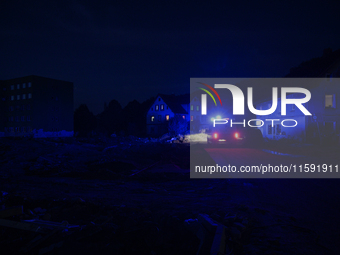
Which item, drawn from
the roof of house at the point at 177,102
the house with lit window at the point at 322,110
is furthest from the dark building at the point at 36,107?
the house with lit window at the point at 322,110

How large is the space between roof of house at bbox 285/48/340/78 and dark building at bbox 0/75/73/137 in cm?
4256

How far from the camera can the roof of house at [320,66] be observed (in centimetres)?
2553

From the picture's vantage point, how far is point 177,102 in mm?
58031

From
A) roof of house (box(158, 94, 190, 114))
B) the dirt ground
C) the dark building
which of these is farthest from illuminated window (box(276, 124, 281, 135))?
the dark building

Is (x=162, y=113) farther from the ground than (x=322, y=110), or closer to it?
farther from the ground

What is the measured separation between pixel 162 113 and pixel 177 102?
711 cm

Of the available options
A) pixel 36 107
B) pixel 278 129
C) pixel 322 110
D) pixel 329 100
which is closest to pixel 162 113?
pixel 36 107

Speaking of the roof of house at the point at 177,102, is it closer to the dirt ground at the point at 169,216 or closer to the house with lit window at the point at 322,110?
the house with lit window at the point at 322,110

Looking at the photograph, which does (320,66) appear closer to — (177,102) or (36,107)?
(177,102)

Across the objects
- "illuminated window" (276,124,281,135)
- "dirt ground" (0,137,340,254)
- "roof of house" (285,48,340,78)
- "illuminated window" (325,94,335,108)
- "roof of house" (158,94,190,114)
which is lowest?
"dirt ground" (0,137,340,254)

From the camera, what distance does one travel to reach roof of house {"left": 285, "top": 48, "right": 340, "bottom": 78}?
25.5m

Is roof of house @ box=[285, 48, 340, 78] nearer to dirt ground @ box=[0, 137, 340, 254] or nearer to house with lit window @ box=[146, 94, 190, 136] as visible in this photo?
dirt ground @ box=[0, 137, 340, 254]

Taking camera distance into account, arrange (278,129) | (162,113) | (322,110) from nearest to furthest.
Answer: (322,110)
(278,129)
(162,113)

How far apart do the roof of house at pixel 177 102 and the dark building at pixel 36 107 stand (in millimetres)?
20262
